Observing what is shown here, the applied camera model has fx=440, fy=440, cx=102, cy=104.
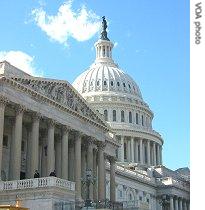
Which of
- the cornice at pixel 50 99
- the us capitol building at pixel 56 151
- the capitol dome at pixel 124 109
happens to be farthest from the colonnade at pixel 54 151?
the capitol dome at pixel 124 109

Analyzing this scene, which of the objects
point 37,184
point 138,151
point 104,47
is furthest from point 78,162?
point 104,47

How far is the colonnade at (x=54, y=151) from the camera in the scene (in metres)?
40.8

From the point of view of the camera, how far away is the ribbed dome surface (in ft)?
436

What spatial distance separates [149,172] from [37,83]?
230 feet

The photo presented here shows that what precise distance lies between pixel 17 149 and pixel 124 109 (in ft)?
296

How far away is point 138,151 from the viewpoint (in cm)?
12544

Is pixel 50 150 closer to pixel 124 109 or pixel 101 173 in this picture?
pixel 101 173

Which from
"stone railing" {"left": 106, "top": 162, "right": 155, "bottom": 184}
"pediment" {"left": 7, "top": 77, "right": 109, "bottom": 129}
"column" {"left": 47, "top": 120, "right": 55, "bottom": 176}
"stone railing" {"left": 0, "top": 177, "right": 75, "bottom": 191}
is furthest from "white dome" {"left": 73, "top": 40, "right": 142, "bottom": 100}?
"stone railing" {"left": 0, "top": 177, "right": 75, "bottom": 191}

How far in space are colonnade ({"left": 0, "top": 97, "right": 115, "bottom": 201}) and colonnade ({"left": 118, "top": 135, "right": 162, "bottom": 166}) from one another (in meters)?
57.6

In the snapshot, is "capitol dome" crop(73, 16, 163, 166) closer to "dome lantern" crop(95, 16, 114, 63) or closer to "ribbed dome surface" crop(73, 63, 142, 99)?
"ribbed dome surface" crop(73, 63, 142, 99)

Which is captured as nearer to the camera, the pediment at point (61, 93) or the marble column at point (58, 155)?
the pediment at point (61, 93)

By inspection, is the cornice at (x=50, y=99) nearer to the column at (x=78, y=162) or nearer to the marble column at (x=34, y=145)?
the marble column at (x=34, y=145)
